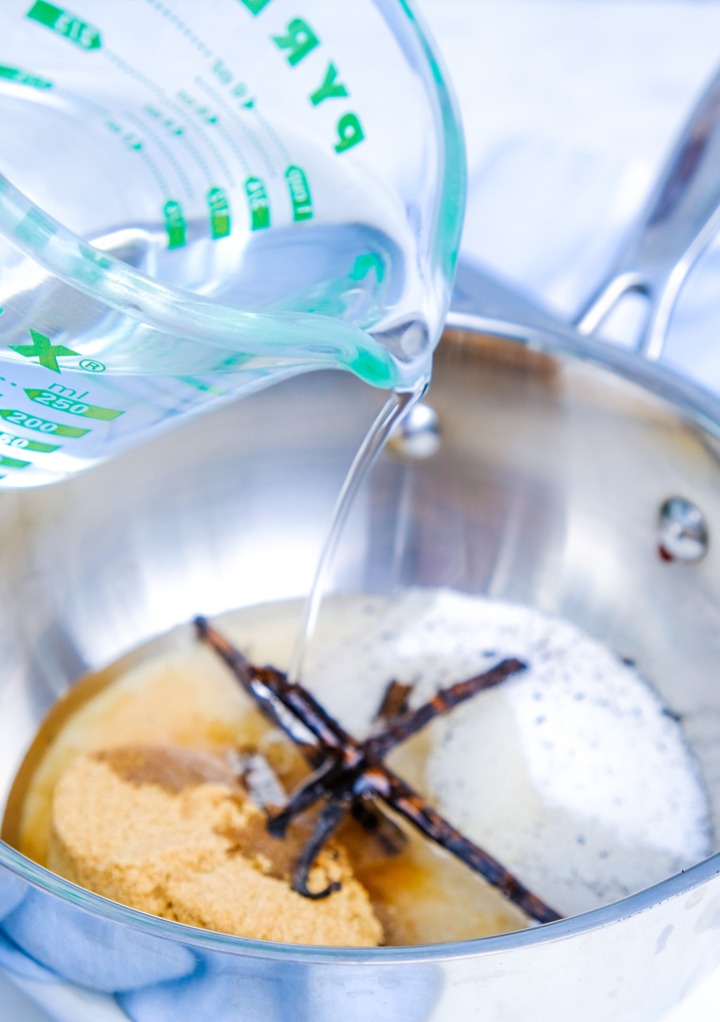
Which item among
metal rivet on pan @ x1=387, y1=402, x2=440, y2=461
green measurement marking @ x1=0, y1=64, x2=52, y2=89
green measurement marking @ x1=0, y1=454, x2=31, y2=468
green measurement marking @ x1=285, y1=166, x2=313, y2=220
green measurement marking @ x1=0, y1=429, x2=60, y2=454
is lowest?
green measurement marking @ x1=0, y1=454, x2=31, y2=468

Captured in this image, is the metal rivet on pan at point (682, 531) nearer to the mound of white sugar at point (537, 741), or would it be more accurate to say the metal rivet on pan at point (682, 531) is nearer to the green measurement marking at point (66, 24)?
the mound of white sugar at point (537, 741)

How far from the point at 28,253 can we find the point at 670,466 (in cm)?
25

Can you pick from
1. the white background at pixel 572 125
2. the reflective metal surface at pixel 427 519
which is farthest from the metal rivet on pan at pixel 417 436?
the white background at pixel 572 125

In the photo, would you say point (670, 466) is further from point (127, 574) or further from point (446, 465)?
point (127, 574)

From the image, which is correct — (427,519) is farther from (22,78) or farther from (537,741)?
(22,78)

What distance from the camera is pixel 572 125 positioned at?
596mm

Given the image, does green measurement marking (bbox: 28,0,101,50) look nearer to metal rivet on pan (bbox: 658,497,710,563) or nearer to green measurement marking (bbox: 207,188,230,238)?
green measurement marking (bbox: 207,188,230,238)

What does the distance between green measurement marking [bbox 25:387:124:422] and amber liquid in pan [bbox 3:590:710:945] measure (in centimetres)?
13

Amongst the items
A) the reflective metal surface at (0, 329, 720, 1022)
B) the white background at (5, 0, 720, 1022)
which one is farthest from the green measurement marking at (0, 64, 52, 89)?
the white background at (5, 0, 720, 1022)

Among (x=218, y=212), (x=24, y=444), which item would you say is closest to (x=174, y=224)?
(x=218, y=212)

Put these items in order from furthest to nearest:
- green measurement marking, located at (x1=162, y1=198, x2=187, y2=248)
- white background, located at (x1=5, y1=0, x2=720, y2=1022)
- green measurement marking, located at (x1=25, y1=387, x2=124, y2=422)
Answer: white background, located at (x1=5, y1=0, x2=720, y2=1022)
green measurement marking, located at (x1=162, y1=198, x2=187, y2=248)
green measurement marking, located at (x1=25, y1=387, x2=124, y2=422)

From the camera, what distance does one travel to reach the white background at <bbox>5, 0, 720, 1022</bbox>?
0.55 meters

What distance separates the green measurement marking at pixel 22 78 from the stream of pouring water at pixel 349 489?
0.46 feet

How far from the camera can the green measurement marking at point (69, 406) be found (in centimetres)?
26
